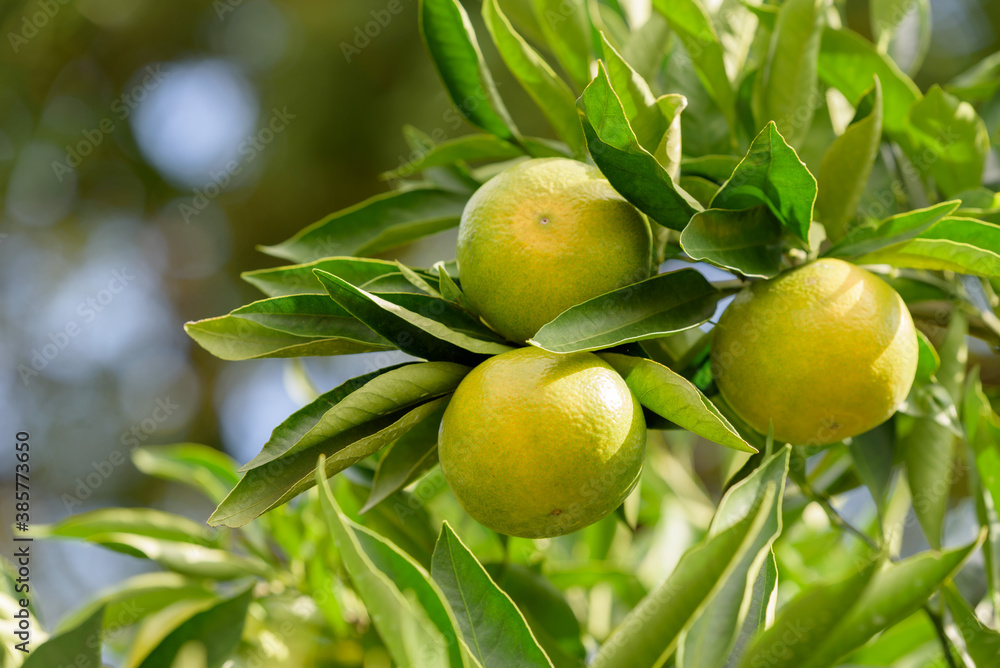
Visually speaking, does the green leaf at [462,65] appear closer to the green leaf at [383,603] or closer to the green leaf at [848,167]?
the green leaf at [848,167]

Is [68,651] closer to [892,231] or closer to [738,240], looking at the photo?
[738,240]

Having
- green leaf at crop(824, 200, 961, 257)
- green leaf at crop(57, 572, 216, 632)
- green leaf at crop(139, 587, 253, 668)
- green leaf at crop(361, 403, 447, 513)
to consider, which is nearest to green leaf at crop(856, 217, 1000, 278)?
green leaf at crop(824, 200, 961, 257)

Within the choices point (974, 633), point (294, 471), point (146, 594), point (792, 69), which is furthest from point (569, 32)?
point (146, 594)

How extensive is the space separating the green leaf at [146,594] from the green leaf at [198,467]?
19 centimetres

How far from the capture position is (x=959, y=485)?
197 cm

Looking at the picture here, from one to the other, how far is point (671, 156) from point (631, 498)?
356mm

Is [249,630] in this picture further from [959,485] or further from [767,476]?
[959,485]

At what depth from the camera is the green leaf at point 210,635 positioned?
73 cm

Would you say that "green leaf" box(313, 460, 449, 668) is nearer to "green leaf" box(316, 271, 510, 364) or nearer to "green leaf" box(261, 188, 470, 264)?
"green leaf" box(316, 271, 510, 364)

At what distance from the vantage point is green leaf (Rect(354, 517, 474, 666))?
43 cm

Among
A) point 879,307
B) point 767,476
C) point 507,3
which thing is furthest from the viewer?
point 507,3

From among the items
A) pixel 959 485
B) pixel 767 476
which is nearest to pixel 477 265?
pixel 767 476

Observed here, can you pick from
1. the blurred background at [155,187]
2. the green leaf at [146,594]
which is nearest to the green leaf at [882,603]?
the green leaf at [146,594]

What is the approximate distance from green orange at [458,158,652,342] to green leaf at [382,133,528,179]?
0.63 ft
